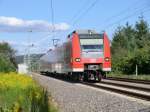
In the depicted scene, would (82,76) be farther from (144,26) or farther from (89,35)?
(144,26)

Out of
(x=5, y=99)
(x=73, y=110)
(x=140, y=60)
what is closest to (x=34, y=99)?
(x=5, y=99)

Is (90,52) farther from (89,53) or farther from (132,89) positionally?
(132,89)

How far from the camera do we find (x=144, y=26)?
107312 millimetres

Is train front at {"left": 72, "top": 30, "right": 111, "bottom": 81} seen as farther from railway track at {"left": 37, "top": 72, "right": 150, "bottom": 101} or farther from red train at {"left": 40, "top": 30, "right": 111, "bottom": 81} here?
railway track at {"left": 37, "top": 72, "right": 150, "bottom": 101}

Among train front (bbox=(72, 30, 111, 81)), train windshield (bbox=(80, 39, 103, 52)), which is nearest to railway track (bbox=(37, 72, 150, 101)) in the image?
train front (bbox=(72, 30, 111, 81))

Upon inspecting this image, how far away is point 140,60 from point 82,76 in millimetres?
18070

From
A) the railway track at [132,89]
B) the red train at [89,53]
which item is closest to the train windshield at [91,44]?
the red train at [89,53]

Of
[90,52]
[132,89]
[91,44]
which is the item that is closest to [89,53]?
[90,52]

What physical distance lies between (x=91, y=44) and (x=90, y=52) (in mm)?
562

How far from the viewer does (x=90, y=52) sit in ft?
112

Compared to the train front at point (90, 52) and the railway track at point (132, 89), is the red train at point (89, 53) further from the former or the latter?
the railway track at point (132, 89)

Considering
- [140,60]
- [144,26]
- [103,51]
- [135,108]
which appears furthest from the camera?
[144,26]

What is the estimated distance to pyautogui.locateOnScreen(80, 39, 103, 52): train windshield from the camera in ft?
112

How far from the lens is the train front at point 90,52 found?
33.8 metres
